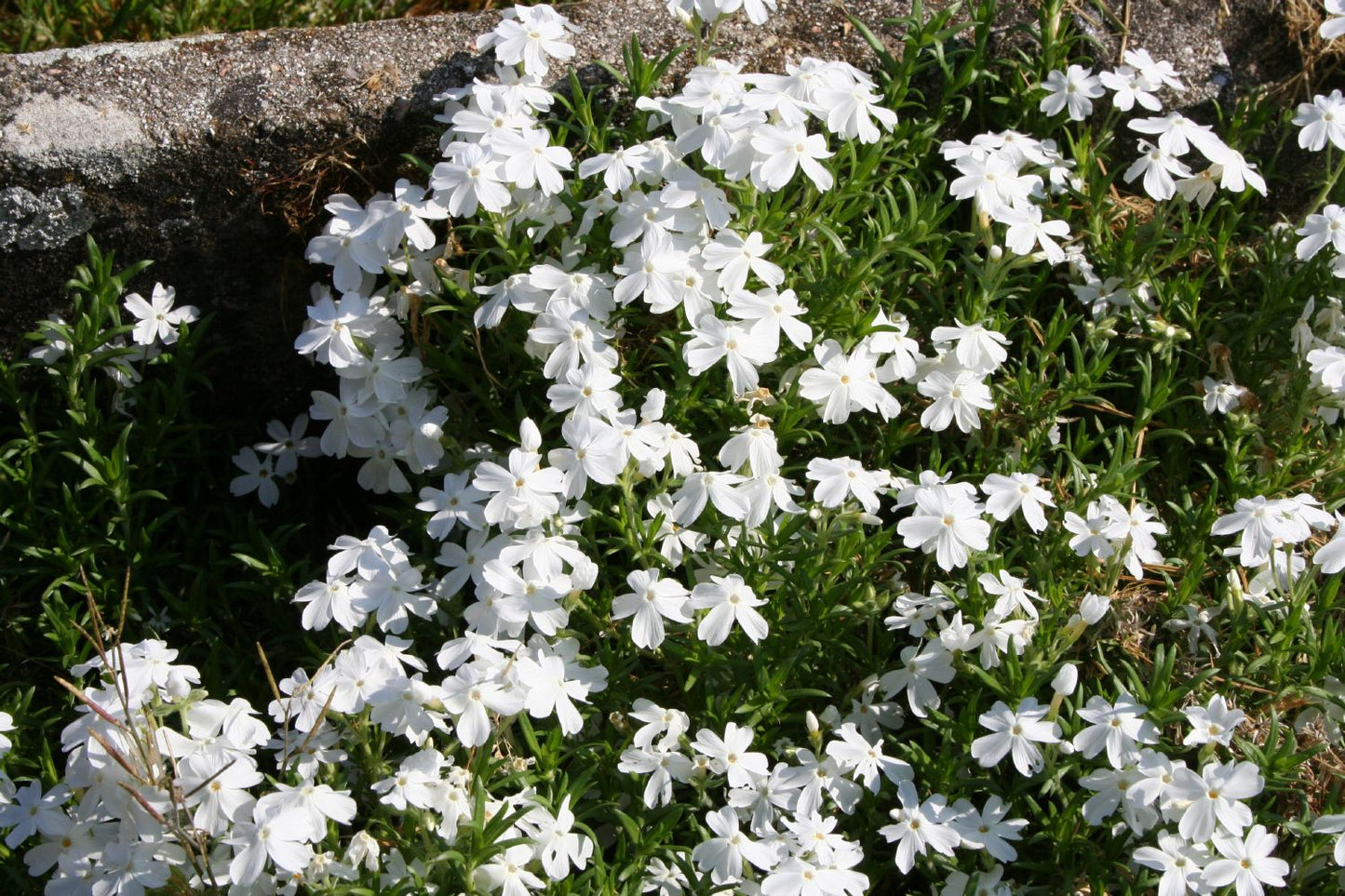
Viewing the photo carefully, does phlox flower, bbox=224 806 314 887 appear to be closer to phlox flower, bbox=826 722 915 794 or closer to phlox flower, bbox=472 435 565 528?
phlox flower, bbox=472 435 565 528

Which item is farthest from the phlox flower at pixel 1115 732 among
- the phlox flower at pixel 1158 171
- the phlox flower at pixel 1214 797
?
the phlox flower at pixel 1158 171

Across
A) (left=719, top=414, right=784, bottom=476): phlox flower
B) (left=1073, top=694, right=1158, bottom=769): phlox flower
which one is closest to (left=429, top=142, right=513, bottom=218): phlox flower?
(left=719, top=414, right=784, bottom=476): phlox flower

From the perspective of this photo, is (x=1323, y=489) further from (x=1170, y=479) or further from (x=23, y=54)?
(x=23, y=54)

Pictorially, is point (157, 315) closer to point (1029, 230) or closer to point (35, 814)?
point (35, 814)

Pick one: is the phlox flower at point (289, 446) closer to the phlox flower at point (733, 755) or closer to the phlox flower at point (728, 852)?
the phlox flower at point (733, 755)

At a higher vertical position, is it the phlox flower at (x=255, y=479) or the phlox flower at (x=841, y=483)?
the phlox flower at (x=841, y=483)

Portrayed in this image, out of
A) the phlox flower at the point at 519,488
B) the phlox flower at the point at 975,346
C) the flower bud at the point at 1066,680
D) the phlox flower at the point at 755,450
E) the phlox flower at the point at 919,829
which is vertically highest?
the phlox flower at the point at 975,346

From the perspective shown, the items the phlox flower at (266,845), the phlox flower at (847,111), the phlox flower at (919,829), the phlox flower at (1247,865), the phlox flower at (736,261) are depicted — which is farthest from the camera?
the phlox flower at (847,111)

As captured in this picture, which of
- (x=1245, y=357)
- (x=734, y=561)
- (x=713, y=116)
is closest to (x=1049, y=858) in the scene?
(x=734, y=561)
